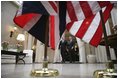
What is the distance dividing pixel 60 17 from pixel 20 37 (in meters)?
5.37

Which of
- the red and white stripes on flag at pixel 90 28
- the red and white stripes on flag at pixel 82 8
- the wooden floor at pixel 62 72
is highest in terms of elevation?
the red and white stripes on flag at pixel 82 8

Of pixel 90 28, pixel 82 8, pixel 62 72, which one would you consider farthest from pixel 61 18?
pixel 62 72

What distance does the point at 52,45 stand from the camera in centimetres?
154

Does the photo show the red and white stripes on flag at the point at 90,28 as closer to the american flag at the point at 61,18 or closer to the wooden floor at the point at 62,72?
the american flag at the point at 61,18

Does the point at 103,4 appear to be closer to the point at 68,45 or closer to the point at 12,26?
the point at 68,45

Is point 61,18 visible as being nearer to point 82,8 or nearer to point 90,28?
point 82,8

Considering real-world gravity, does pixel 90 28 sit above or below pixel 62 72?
above

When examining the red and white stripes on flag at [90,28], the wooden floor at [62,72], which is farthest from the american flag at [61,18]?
the wooden floor at [62,72]

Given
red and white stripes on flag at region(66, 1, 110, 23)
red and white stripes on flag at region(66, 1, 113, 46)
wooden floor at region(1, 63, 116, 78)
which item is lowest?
wooden floor at region(1, 63, 116, 78)

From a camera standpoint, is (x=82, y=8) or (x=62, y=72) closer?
(x=82, y=8)

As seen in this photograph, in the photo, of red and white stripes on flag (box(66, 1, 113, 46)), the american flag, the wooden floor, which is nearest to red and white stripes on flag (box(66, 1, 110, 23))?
the american flag

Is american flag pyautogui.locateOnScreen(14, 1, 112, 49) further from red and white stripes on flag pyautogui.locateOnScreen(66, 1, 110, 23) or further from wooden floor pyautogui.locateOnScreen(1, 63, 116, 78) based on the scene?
wooden floor pyautogui.locateOnScreen(1, 63, 116, 78)

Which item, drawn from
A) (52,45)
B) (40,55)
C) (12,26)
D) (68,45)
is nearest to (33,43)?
(40,55)

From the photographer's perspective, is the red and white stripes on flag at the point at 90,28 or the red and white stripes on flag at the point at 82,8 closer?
the red and white stripes on flag at the point at 82,8
